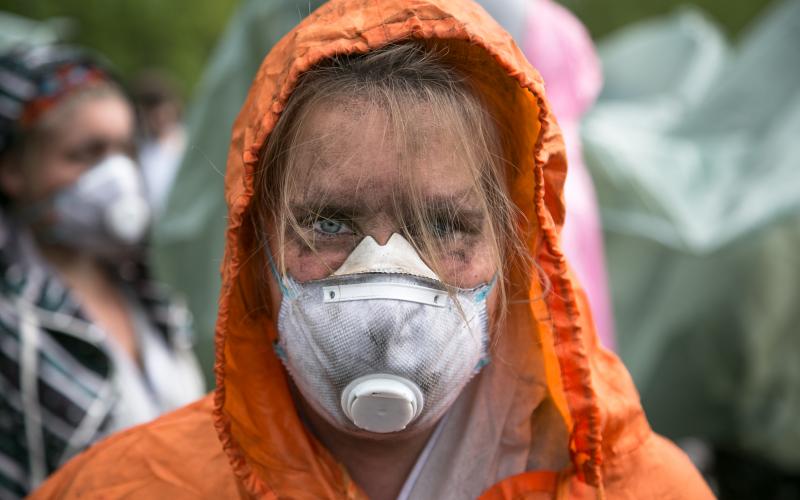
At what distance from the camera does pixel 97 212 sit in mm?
3258

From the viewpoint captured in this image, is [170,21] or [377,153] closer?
[377,153]

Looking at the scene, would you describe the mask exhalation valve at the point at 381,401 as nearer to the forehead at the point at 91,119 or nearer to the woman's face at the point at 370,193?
the woman's face at the point at 370,193

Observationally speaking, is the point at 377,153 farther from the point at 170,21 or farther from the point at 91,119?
the point at 170,21

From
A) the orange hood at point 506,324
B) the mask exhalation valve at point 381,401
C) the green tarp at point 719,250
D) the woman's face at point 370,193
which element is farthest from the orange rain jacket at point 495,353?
the green tarp at point 719,250

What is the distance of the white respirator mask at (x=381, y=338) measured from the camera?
59.5 inches

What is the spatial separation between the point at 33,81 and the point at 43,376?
1086 mm

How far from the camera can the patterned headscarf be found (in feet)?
10.6

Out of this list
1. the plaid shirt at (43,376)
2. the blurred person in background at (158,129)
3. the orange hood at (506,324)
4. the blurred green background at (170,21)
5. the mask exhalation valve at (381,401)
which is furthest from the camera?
the blurred green background at (170,21)

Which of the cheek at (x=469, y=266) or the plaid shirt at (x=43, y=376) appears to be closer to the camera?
the cheek at (x=469, y=266)

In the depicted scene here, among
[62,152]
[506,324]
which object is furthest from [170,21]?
[506,324]

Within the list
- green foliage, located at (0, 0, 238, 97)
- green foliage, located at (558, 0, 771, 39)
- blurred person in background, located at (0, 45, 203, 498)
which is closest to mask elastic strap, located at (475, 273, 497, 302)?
blurred person in background, located at (0, 45, 203, 498)

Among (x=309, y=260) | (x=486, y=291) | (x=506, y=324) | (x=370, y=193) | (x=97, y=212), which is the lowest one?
(x=97, y=212)

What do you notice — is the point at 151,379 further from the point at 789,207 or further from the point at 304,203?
the point at 789,207

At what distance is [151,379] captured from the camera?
10.7 feet
